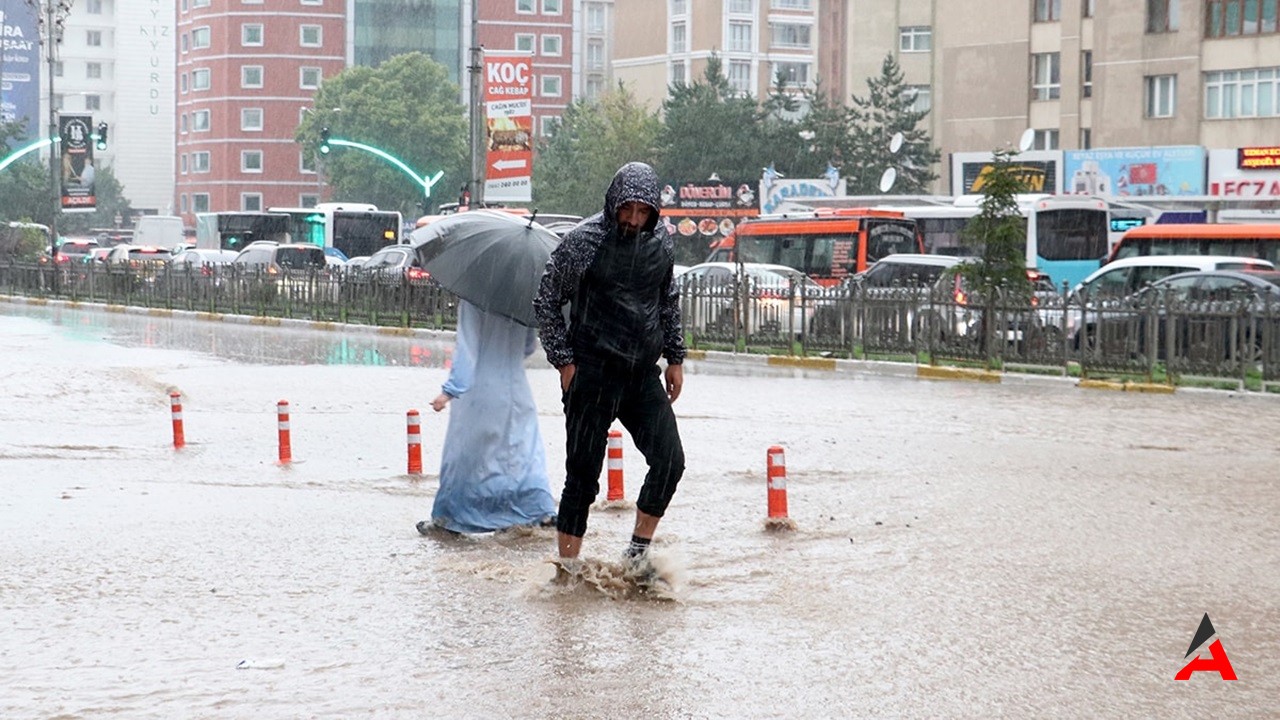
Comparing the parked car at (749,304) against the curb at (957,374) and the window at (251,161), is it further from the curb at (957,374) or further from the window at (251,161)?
the window at (251,161)

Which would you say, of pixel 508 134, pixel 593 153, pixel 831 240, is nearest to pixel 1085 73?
pixel 831 240

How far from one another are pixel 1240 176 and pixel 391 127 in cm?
6211

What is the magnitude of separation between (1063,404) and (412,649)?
13.9 m

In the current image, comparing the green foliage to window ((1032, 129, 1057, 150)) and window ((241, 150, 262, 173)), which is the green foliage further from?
window ((241, 150, 262, 173))

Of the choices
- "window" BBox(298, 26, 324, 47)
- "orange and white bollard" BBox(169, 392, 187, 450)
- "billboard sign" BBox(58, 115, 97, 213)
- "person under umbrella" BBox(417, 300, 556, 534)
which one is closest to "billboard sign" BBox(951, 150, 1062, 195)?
"billboard sign" BBox(58, 115, 97, 213)

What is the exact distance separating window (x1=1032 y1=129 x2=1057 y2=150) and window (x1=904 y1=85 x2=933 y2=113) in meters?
10.3

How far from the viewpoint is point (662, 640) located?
6.99 meters

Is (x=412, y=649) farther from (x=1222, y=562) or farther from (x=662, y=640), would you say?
(x=1222, y=562)

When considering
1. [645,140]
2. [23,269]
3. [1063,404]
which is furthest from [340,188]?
[1063,404]

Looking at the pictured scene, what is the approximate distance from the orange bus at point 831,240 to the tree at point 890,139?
89.2ft

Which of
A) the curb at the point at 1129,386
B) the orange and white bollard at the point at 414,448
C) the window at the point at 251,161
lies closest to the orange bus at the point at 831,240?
the curb at the point at 1129,386

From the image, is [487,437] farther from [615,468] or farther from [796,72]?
[796,72]

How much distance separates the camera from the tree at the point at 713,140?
8125cm

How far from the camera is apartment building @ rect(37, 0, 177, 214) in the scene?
5812 inches
